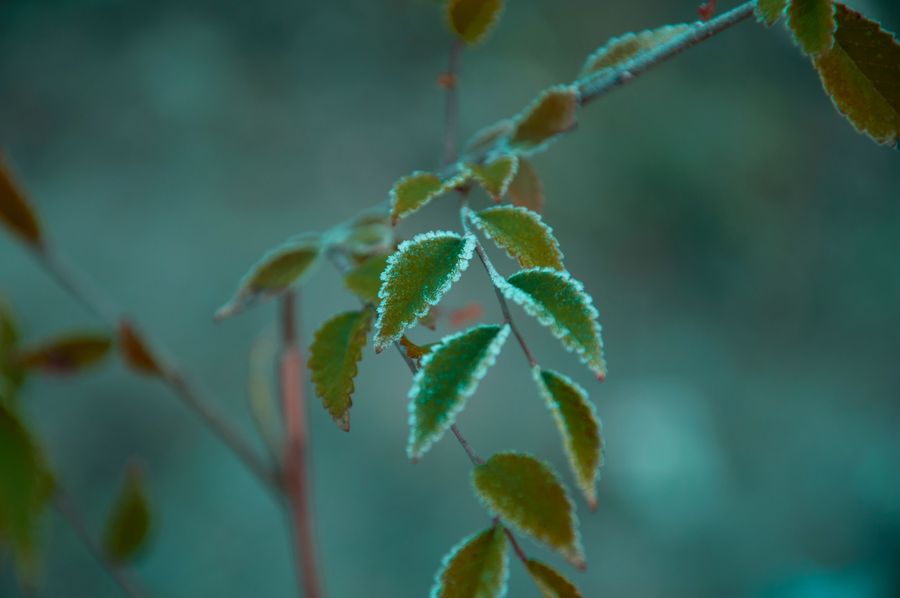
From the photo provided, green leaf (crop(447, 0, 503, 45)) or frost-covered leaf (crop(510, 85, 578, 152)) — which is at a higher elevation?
green leaf (crop(447, 0, 503, 45))

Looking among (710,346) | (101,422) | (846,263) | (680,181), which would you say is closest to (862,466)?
(710,346)

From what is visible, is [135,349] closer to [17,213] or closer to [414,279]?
[17,213]

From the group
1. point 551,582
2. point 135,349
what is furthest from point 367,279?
point 135,349

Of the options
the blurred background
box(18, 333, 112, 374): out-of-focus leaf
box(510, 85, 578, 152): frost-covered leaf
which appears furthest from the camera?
the blurred background

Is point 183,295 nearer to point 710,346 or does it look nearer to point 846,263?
point 710,346

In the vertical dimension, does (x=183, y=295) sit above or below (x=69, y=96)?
below

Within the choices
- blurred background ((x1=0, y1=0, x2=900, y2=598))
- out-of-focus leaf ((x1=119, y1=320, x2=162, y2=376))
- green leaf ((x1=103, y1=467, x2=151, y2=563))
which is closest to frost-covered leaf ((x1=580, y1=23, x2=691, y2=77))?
out-of-focus leaf ((x1=119, y1=320, x2=162, y2=376))

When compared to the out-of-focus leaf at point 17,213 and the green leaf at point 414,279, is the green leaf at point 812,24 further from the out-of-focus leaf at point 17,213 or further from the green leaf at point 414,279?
the out-of-focus leaf at point 17,213

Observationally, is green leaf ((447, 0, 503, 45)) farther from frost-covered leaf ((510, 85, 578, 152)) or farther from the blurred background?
the blurred background
